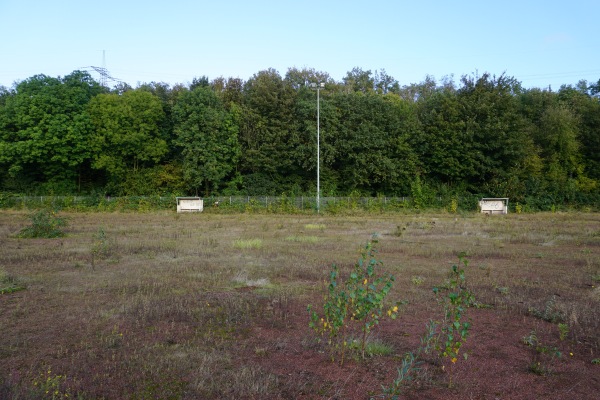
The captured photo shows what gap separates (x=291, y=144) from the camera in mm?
41031

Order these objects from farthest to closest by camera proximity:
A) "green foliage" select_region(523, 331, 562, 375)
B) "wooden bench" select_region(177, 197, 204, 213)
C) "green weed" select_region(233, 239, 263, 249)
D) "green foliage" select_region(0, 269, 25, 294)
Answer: "wooden bench" select_region(177, 197, 204, 213) → "green weed" select_region(233, 239, 263, 249) → "green foliage" select_region(0, 269, 25, 294) → "green foliage" select_region(523, 331, 562, 375)

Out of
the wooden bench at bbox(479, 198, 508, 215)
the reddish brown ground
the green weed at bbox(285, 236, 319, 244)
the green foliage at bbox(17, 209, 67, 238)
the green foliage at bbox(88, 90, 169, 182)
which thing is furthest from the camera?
the green foliage at bbox(88, 90, 169, 182)

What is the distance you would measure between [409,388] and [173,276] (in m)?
7.37

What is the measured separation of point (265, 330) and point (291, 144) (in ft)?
113

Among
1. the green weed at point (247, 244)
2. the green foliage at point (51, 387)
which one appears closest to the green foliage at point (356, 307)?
the green foliage at point (51, 387)

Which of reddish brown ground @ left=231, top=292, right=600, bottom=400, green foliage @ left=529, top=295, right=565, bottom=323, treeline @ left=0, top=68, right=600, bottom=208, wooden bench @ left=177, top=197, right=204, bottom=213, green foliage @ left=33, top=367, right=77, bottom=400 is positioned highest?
treeline @ left=0, top=68, right=600, bottom=208

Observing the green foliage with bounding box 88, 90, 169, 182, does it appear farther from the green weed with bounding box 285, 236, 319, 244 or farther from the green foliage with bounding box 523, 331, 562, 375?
the green foliage with bounding box 523, 331, 562, 375

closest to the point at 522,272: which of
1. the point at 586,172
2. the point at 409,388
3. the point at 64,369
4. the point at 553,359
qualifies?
the point at 553,359

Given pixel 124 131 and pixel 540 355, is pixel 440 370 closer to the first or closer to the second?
pixel 540 355

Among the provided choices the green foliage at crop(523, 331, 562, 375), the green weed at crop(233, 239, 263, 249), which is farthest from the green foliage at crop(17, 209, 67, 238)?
the green foliage at crop(523, 331, 562, 375)

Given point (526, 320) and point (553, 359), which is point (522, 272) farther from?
point (553, 359)

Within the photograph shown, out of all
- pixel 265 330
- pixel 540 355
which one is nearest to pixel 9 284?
pixel 265 330

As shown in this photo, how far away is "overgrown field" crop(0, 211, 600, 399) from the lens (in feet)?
17.5

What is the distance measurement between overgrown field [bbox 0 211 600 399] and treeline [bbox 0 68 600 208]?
86.1 feet
